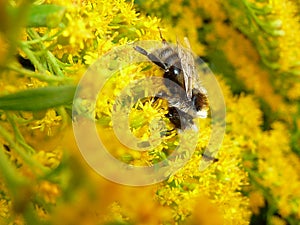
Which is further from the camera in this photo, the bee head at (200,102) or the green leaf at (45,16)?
the bee head at (200,102)

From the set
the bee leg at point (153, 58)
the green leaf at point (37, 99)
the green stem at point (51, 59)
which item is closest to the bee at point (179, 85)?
the bee leg at point (153, 58)

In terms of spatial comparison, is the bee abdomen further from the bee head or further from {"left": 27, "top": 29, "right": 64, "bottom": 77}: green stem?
{"left": 27, "top": 29, "right": 64, "bottom": 77}: green stem

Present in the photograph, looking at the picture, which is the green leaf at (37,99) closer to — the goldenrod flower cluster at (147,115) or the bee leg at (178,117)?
the goldenrod flower cluster at (147,115)

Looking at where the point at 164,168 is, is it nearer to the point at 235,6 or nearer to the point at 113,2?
the point at 113,2

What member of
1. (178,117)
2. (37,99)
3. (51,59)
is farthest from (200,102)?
(37,99)

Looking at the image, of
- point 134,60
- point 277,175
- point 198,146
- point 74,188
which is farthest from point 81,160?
point 277,175

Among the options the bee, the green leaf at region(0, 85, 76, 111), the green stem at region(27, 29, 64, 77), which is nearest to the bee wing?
the bee
